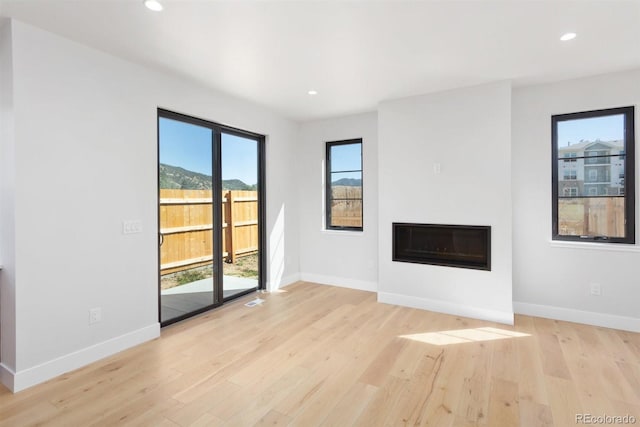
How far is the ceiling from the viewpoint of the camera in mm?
2102

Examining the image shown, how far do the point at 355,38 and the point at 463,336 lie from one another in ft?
9.71

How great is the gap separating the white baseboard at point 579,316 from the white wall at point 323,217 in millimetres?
1906

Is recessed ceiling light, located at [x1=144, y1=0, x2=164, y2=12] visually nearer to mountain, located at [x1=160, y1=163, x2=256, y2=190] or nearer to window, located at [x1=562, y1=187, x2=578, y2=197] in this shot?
mountain, located at [x1=160, y1=163, x2=256, y2=190]

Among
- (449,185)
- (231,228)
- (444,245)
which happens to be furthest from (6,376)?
(449,185)

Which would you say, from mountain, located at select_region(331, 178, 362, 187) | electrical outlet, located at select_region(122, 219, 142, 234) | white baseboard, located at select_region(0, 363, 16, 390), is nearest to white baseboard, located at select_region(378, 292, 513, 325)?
mountain, located at select_region(331, 178, 362, 187)

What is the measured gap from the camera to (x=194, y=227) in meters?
3.56

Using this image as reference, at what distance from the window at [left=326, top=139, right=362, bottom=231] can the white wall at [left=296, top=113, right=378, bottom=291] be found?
110mm

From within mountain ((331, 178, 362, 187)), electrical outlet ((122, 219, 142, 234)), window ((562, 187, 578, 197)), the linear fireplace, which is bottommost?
the linear fireplace

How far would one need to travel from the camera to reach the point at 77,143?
2533mm

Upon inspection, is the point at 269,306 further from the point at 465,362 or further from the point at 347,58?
the point at 347,58

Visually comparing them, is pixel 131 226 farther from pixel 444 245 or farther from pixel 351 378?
pixel 444 245

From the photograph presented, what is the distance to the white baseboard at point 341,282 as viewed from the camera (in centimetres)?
466

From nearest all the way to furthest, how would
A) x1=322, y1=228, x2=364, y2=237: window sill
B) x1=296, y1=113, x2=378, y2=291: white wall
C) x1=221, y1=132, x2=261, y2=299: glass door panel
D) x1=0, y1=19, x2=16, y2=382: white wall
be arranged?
x1=0, y1=19, x2=16, y2=382: white wall
x1=221, y1=132, x2=261, y2=299: glass door panel
x1=296, y1=113, x2=378, y2=291: white wall
x1=322, y1=228, x2=364, y2=237: window sill

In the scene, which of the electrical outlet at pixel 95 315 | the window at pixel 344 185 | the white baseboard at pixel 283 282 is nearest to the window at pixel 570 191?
the window at pixel 344 185
